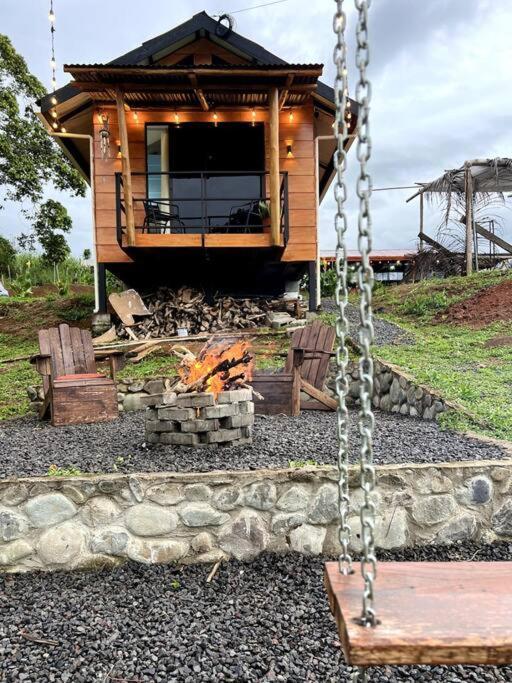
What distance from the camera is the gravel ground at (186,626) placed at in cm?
205

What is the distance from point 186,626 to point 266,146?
29.2ft

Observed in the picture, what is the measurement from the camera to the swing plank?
1.16 meters

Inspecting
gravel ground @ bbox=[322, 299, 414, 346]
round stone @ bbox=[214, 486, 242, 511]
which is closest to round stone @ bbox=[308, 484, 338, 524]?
round stone @ bbox=[214, 486, 242, 511]

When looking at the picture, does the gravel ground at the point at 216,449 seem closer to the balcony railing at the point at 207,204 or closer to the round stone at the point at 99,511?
the round stone at the point at 99,511

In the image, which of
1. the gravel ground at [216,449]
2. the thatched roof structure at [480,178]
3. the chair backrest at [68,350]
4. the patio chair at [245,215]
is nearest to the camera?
the gravel ground at [216,449]

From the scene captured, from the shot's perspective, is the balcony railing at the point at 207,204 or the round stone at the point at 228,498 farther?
the balcony railing at the point at 207,204

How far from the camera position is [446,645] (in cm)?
116

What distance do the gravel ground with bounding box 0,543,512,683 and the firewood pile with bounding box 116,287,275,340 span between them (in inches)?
251

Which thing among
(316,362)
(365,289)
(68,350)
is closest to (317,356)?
(316,362)

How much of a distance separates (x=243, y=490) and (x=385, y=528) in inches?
34.6

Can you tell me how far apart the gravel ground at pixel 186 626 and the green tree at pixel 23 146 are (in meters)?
15.5

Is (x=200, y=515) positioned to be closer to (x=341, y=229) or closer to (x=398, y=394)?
(x=341, y=229)

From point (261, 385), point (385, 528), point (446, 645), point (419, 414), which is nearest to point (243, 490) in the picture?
point (385, 528)

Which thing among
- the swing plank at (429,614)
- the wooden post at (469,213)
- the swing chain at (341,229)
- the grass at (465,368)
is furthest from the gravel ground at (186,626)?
the wooden post at (469,213)
